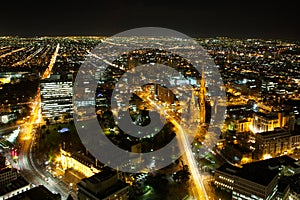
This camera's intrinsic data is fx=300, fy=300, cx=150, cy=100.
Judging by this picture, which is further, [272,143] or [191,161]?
[272,143]

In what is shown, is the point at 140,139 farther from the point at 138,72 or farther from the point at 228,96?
the point at 138,72

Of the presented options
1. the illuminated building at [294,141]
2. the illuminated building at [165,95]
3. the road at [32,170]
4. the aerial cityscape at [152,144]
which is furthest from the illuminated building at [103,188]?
the illuminated building at [165,95]

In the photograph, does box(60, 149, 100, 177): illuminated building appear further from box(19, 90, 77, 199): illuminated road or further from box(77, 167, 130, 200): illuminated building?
box(77, 167, 130, 200): illuminated building

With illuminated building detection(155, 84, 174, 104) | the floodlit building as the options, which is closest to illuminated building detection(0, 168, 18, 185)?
the floodlit building

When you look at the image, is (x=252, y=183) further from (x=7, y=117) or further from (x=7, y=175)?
(x=7, y=117)

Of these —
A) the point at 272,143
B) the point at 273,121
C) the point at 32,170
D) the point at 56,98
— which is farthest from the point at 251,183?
the point at 56,98

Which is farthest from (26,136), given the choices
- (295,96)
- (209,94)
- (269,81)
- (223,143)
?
(269,81)

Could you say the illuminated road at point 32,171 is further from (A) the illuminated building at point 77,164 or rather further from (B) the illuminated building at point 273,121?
(B) the illuminated building at point 273,121
